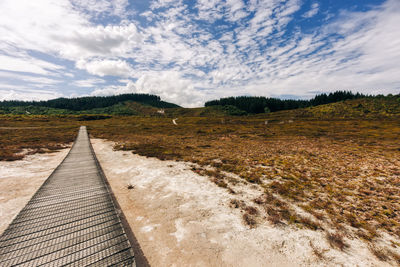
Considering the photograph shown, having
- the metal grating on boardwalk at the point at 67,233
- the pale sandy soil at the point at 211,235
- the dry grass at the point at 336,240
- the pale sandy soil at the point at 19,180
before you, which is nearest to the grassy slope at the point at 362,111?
the dry grass at the point at 336,240

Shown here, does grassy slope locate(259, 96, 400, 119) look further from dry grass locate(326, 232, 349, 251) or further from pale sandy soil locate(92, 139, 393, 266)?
pale sandy soil locate(92, 139, 393, 266)

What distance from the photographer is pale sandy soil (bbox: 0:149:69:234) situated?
30.5 feet

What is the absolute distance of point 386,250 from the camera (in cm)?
642

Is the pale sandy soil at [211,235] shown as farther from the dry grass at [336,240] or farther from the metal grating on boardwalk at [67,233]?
the metal grating on boardwalk at [67,233]

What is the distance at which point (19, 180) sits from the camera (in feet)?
44.8

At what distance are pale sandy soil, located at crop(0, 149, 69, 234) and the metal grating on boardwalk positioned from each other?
1.21m

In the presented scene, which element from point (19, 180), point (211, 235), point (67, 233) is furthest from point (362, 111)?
point (19, 180)

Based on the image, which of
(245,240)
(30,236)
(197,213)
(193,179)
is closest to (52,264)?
(30,236)

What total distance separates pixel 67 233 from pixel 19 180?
12.1 m

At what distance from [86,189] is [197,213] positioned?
821cm

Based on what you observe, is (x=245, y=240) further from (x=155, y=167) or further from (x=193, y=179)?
(x=155, y=167)

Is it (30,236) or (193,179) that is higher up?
(30,236)

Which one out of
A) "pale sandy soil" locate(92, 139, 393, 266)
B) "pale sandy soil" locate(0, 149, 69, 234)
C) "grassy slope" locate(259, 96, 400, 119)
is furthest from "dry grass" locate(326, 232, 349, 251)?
"grassy slope" locate(259, 96, 400, 119)

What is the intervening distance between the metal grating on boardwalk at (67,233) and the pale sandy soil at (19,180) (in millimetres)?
1206
